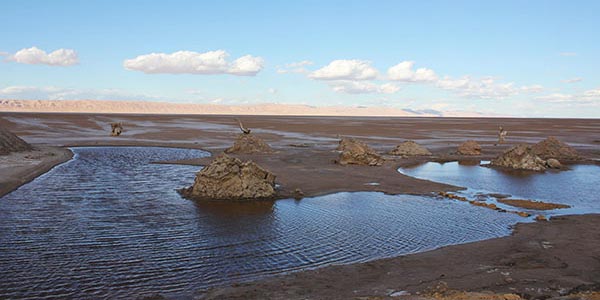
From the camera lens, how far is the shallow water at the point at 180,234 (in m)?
8.97

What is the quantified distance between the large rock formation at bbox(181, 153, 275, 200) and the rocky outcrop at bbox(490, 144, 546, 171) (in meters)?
15.3

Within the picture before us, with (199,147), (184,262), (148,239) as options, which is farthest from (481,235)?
(199,147)

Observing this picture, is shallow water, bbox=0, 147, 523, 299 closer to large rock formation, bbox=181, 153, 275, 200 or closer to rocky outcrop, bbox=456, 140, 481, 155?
large rock formation, bbox=181, 153, 275, 200

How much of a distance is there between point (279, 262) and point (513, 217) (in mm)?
8041

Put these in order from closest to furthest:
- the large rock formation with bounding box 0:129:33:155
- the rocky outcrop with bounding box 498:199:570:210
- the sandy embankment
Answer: the rocky outcrop with bounding box 498:199:570:210, the sandy embankment, the large rock formation with bounding box 0:129:33:155

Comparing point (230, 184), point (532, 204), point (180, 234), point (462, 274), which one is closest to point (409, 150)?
point (532, 204)

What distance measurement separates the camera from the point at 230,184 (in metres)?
16.5

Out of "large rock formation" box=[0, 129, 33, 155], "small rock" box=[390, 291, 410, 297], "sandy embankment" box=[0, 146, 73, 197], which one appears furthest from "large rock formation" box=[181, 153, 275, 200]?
"large rock formation" box=[0, 129, 33, 155]

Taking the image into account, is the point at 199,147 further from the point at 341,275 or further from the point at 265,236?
the point at 341,275

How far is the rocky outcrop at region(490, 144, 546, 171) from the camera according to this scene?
25.8 meters

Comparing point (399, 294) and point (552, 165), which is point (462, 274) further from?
point (552, 165)

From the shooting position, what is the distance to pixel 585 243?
37.4 feet

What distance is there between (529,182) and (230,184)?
1351 cm

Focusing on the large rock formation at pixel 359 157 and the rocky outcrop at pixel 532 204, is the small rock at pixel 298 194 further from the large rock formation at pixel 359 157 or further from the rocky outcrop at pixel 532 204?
the large rock formation at pixel 359 157
